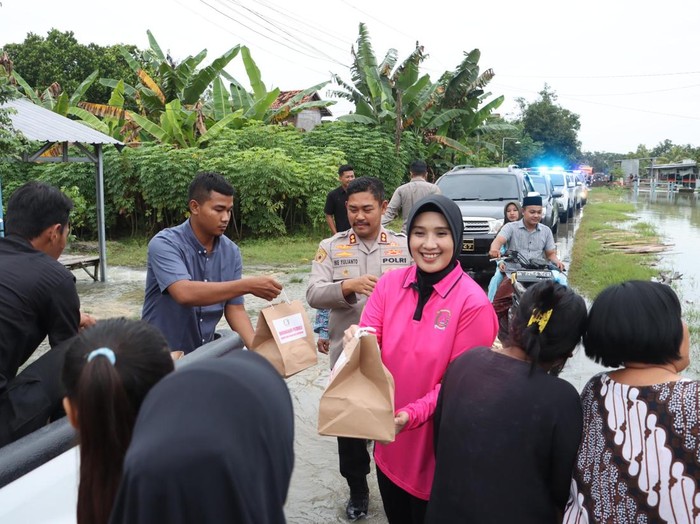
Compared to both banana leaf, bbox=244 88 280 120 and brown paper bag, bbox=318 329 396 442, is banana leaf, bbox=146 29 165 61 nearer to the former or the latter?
banana leaf, bbox=244 88 280 120

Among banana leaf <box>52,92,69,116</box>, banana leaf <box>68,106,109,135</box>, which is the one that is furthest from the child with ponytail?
banana leaf <box>68,106,109,135</box>

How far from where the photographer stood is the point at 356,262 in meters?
3.55

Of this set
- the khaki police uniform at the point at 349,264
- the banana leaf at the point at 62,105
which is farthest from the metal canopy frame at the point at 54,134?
the khaki police uniform at the point at 349,264

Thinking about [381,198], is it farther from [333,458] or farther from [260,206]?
[260,206]

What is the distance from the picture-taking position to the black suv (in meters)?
10.5

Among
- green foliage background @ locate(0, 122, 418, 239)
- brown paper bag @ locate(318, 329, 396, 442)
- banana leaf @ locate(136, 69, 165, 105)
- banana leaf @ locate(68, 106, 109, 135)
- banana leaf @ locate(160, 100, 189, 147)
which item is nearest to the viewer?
brown paper bag @ locate(318, 329, 396, 442)

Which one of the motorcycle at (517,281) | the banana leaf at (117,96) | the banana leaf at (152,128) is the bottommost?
the motorcycle at (517,281)

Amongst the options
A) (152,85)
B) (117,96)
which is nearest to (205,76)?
(152,85)

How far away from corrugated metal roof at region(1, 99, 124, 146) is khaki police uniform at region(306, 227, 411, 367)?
720cm

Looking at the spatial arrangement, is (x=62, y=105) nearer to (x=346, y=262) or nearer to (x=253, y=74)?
(x=253, y=74)

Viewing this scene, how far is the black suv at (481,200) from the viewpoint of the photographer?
10.5 meters

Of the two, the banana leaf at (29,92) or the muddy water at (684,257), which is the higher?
the banana leaf at (29,92)

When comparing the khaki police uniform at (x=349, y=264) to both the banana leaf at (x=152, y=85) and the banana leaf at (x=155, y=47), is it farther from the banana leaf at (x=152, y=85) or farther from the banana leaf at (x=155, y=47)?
the banana leaf at (x=155, y=47)

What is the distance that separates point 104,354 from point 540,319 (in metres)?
1.27
